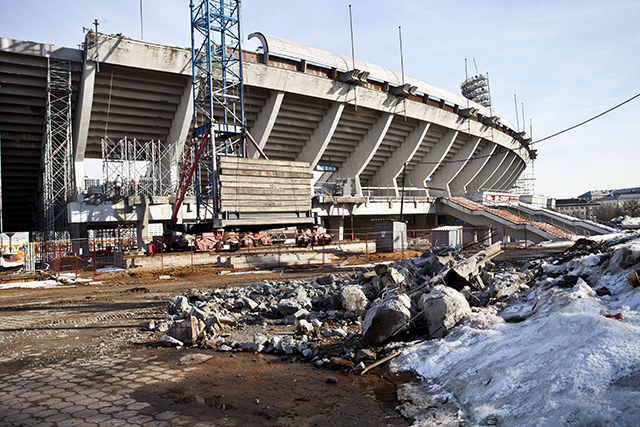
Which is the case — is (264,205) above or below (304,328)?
above

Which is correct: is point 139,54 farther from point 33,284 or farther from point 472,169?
point 472,169

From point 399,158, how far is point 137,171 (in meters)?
21.2

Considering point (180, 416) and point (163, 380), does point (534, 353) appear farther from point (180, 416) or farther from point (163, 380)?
point (163, 380)

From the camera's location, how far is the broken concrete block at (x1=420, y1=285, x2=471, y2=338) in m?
5.29

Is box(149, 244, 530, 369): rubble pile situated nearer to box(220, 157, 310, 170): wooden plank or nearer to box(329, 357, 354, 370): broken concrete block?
box(329, 357, 354, 370): broken concrete block

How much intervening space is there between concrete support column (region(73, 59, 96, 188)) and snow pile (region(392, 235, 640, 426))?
20.5m

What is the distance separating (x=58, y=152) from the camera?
21922mm

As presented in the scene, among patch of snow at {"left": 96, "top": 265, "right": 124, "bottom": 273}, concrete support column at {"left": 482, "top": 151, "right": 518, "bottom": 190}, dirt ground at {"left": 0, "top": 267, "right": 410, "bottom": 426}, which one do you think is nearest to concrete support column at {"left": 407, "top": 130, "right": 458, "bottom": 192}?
concrete support column at {"left": 482, "top": 151, "right": 518, "bottom": 190}

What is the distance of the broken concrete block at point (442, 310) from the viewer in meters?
5.29

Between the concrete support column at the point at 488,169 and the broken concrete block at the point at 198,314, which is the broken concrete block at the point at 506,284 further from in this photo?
the concrete support column at the point at 488,169

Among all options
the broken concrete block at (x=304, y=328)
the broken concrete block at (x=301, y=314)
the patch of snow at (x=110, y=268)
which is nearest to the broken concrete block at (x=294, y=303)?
the broken concrete block at (x=301, y=314)

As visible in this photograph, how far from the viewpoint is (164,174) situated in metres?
24.4

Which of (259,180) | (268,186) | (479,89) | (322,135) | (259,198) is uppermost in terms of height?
(479,89)

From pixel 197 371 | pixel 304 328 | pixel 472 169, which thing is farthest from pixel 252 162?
pixel 472 169
